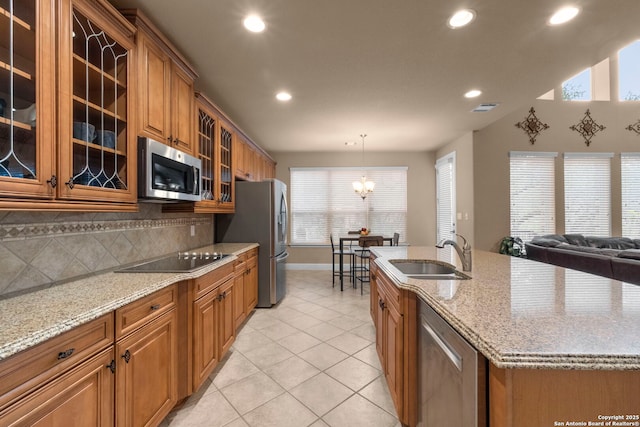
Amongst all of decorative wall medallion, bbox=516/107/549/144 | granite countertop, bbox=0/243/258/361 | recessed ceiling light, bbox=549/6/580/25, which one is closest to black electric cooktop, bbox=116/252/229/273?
granite countertop, bbox=0/243/258/361

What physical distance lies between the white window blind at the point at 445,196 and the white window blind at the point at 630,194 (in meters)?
3.09

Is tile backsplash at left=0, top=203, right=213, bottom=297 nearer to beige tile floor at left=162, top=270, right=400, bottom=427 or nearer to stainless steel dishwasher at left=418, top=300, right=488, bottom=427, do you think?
beige tile floor at left=162, top=270, right=400, bottom=427

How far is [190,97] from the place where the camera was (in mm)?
2436

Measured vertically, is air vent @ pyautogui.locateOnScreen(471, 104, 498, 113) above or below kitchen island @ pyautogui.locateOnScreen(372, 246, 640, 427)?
above

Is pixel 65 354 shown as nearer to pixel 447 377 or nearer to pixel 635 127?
pixel 447 377

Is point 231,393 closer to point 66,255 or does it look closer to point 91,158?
point 66,255

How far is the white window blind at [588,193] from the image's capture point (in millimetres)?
5020

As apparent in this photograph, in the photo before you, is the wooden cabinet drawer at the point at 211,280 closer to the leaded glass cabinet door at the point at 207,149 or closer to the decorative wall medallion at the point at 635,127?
the leaded glass cabinet door at the point at 207,149

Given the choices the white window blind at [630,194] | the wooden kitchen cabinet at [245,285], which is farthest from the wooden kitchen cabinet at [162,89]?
the white window blind at [630,194]

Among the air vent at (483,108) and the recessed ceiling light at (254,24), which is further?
the air vent at (483,108)

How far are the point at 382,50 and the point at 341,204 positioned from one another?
13.3 feet

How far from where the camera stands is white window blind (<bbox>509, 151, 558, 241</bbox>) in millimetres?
4805

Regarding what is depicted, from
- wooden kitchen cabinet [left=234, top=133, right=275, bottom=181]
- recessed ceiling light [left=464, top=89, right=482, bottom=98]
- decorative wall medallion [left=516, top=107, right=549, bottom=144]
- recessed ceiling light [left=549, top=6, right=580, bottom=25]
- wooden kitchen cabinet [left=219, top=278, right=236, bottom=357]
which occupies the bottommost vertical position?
wooden kitchen cabinet [left=219, top=278, right=236, bottom=357]

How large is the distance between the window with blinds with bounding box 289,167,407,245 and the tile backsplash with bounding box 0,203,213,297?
12.5 ft
